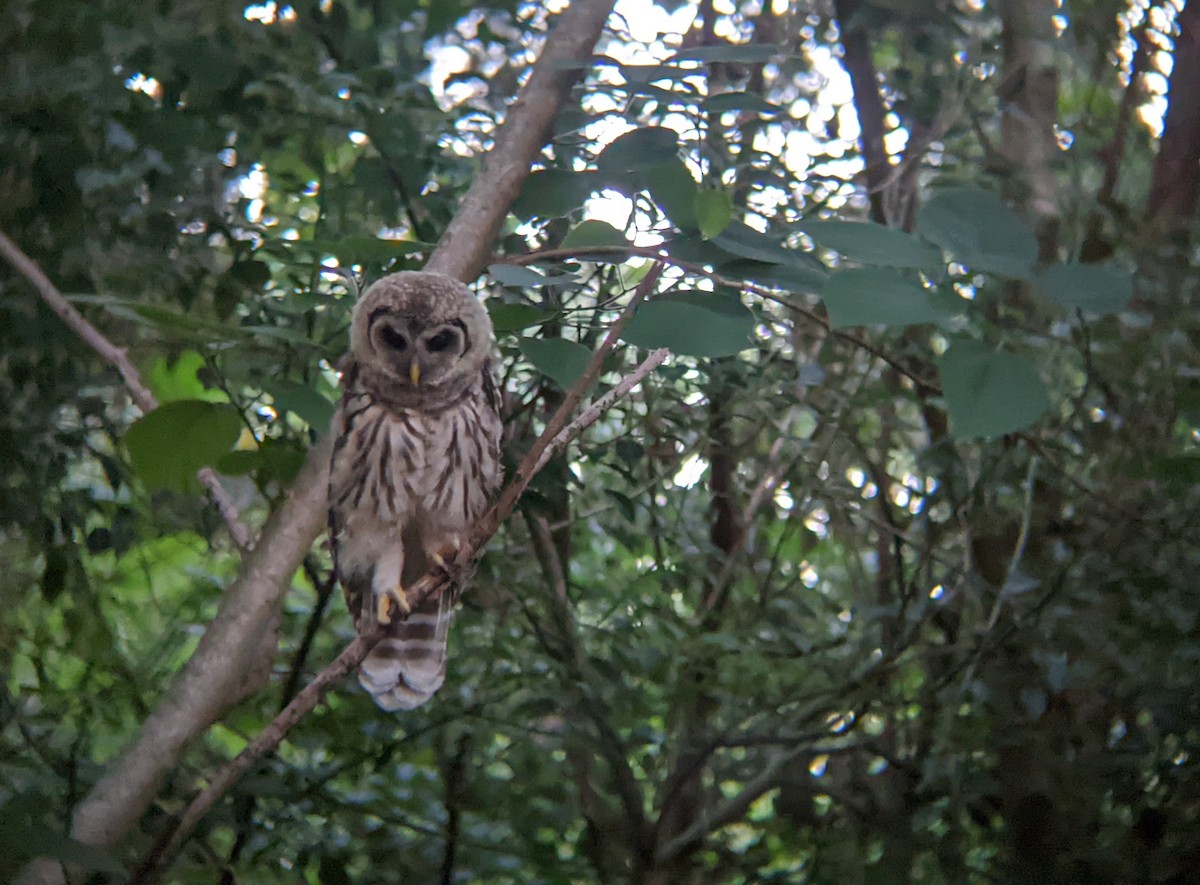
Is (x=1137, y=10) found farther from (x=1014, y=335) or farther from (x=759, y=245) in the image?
(x=759, y=245)

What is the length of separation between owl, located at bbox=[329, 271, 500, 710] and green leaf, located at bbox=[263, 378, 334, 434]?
0.64 m

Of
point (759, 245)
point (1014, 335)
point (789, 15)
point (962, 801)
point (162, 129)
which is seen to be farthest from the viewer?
point (789, 15)

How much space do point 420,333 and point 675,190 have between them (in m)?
1.06

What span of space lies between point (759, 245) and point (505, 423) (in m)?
1.31

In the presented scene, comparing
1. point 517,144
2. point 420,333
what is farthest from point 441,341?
point 517,144

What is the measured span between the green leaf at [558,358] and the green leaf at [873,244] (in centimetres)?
39

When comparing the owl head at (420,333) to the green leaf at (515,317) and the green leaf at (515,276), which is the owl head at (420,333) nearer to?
the green leaf at (515,317)

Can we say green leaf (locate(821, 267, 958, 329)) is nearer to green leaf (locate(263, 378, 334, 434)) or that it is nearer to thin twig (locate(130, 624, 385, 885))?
green leaf (locate(263, 378, 334, 434))

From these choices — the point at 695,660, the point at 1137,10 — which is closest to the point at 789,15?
the point at 1137,10

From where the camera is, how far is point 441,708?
8.12 ft

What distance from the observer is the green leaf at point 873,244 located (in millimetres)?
977

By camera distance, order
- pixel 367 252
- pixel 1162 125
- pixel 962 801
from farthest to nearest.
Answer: pixel 1162 125 < pixel 962 801 < pixel 367 252

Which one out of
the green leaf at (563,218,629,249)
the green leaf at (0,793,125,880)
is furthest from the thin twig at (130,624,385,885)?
the green leaf at (563,218,629,249)

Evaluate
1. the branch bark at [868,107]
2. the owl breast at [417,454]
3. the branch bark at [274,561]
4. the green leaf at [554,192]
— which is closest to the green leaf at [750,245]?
the green leaf at [554,192]
